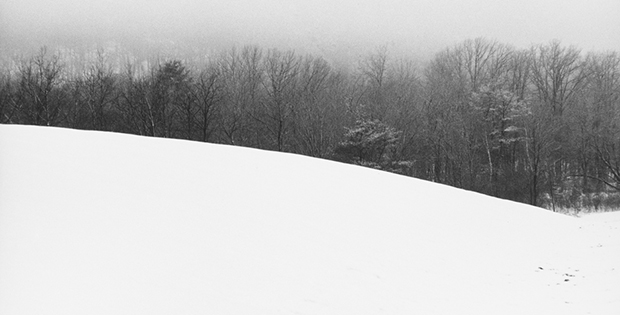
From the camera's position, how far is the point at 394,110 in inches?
1614

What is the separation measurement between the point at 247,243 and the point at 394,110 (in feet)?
115

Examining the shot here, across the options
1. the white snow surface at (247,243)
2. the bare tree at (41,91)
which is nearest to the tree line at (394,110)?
the bare tree at (41,91)

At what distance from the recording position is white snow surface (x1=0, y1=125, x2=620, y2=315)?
205 inches

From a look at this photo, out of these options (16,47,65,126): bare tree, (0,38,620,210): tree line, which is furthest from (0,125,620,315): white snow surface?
(16,47,65,126): bare tree

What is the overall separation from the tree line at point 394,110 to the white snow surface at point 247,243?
78.3 feet

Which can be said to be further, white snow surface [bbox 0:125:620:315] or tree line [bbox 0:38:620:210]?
tree line [bbox 0:38:620:210]

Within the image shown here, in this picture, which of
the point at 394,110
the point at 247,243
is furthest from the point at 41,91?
the point at 247,243

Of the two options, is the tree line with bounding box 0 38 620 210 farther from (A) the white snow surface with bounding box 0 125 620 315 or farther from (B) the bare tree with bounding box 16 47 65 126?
(A) the white snow surface with bounding box 0 125 620 315

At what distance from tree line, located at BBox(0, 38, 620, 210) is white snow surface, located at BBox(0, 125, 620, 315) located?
23879 millimetres

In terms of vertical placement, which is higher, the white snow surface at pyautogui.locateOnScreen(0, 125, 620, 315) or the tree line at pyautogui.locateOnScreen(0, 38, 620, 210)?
the tree line at pyautogui.locateOnScreen(0, 38, 620, 210)

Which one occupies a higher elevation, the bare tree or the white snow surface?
the bare tree

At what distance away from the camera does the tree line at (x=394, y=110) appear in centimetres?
3731

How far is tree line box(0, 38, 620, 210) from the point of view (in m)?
37.3

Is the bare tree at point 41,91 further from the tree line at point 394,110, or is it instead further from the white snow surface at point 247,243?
the white snow surface at point 247,243
